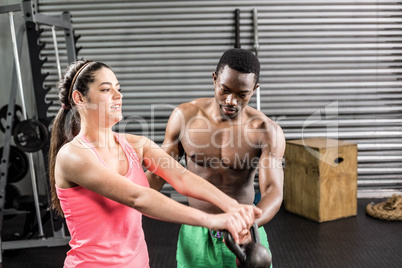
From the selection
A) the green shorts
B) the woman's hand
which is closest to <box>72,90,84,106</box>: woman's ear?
the woman's hand

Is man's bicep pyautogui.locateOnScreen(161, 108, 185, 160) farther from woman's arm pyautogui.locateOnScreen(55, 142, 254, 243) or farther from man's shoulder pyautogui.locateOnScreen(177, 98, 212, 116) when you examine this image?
woman's arm pyautogui.locateOnScreen(55, 142, 254, 243)

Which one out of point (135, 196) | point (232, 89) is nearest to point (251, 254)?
point (135, 196)

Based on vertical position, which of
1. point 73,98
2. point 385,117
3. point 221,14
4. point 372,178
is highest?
point 221,14

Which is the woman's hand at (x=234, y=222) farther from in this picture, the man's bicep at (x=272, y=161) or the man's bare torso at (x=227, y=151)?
the man's bare torso at (x=227, y=151)

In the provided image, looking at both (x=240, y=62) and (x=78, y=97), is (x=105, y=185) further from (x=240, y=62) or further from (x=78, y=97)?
(x=240, y=62)

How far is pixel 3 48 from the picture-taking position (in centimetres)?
466

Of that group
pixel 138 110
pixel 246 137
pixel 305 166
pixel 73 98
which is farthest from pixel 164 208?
pixel 138 110

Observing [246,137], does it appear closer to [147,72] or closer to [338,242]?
[338,242]

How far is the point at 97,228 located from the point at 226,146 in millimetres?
941

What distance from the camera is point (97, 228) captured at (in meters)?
1.34

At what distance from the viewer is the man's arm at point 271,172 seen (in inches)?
71.3

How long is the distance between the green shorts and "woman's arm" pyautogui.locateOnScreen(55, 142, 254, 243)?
2.33ft

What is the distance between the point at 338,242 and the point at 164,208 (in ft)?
9.20

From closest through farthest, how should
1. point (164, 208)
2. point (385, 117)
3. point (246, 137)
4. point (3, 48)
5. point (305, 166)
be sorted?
1. point (164, 208)
2. point (246, 137)
3. point (305, 166)
4. point (3, 48)
5. point (385, 117)
